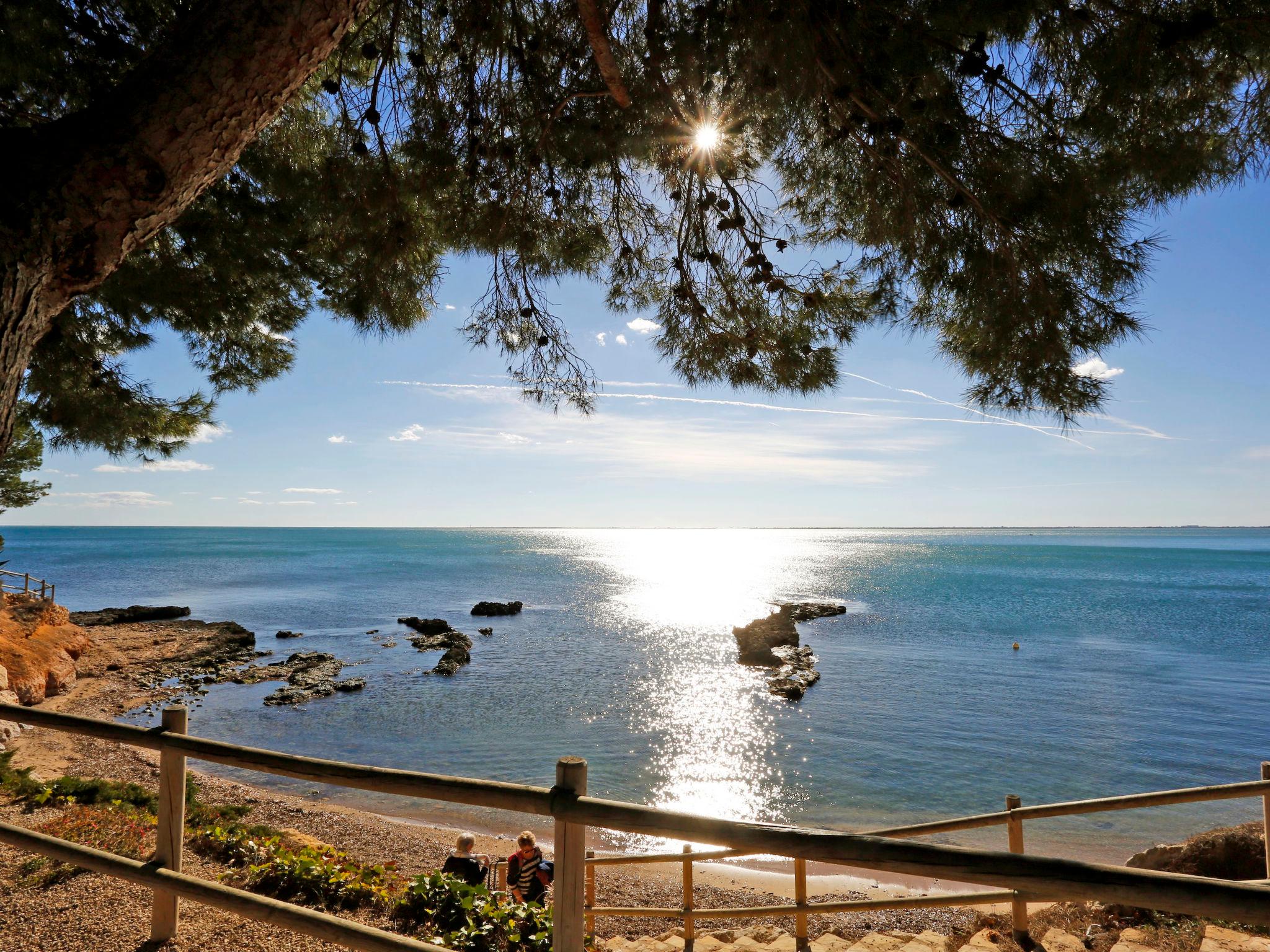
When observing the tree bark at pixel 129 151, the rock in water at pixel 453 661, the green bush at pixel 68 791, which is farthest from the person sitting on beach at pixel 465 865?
the rock in water at pixel 453 661

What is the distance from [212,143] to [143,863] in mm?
3122

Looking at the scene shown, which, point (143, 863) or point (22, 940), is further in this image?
point (22, 940)

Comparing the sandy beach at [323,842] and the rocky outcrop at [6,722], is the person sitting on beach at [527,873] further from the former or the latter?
the rocky outcrop at [6,722]

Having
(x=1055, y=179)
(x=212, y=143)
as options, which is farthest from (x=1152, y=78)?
(x=212, y=143)

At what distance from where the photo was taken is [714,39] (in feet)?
13.3

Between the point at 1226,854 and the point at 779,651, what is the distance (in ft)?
82.2

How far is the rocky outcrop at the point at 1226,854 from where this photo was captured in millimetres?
6230

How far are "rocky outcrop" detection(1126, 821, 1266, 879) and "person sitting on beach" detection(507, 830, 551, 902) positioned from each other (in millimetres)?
6295

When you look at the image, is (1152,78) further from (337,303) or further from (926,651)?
(926,651)

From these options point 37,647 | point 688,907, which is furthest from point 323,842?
point 37,647

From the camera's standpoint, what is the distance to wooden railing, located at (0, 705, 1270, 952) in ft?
4.70

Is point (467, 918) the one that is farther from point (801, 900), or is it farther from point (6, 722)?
point (6, 722)

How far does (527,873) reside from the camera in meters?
5.95

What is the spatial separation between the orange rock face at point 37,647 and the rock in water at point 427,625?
16252mm
